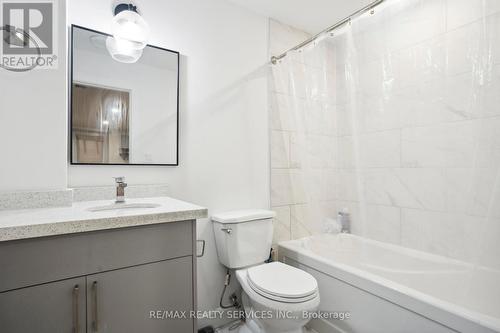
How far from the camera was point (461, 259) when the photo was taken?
4.75 feet

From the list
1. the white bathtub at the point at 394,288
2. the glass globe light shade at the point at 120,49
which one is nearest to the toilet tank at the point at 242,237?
the white bathtub at the point at 394,288

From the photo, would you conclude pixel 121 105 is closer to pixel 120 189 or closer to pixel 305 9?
pixel 120 189

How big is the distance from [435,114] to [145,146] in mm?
1924

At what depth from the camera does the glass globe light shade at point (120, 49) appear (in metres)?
1.44

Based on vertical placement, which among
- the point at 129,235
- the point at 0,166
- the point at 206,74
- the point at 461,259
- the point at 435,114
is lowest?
the point at 461,259

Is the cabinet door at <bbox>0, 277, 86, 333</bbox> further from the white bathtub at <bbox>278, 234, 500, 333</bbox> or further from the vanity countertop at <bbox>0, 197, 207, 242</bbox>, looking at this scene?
the white bathtub at <bbox>278, 234, 500, 333</bbox>

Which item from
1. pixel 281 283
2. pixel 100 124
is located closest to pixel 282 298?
pixel 281 283

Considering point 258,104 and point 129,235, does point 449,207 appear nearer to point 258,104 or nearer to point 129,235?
point 258,104

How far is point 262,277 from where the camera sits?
4.91 ft

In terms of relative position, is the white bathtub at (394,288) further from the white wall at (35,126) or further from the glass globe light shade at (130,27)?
the glass globe light shade at (130,27)

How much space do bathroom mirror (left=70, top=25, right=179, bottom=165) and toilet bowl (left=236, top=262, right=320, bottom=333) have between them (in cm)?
92

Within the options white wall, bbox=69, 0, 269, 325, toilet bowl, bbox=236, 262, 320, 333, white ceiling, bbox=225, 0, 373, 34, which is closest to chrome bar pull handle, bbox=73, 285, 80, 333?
white wall, bbox=69, 0, 269, 325

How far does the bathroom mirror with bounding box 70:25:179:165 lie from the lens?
1387 millimetres

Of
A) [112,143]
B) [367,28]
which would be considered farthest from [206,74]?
[367,28]
